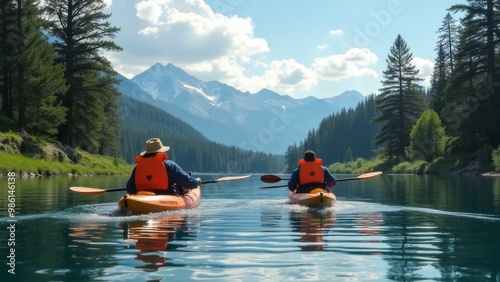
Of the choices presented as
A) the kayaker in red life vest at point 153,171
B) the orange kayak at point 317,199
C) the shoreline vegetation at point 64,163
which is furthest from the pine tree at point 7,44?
the orange kayak at point 317,199

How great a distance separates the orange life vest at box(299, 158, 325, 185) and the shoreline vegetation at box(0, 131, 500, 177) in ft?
73.7

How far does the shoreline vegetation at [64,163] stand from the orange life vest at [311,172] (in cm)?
2247

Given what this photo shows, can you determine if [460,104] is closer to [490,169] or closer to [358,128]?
[490,169]

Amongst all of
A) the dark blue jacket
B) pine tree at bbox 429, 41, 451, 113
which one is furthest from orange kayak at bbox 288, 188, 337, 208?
pine tree at bbox 429, 41, 451, 113

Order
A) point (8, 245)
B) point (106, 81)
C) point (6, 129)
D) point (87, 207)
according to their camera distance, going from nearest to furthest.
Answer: point (8, 245)
point (87, 207)
point (6, 129)
point (106, 81)

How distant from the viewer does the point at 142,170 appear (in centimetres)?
1394

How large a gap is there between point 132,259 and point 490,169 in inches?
1614

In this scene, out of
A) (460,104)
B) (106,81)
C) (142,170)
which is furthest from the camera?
(460,104)

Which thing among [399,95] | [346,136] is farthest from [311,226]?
[346,136]

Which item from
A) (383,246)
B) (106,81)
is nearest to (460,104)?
(106,81)

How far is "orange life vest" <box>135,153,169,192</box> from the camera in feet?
45.7

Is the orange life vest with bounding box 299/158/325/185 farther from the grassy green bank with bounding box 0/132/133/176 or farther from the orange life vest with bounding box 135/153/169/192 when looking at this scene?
the grassy green bank with bounding box 0/132/133/176

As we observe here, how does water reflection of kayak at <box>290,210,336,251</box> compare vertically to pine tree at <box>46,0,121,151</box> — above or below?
below

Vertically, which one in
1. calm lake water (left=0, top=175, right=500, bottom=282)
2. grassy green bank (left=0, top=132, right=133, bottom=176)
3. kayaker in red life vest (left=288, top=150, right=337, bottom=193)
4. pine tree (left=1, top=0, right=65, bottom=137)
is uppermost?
pine tree (left=1, top=0, right=65, bottom=137)
